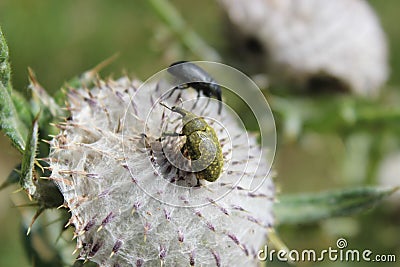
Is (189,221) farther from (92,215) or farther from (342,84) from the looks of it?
(342,84)

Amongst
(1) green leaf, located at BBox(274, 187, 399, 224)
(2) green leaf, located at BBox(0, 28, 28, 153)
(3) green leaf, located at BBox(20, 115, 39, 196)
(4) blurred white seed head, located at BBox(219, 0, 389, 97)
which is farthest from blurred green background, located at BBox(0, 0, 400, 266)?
(3) green leaf, located at BBox(20, 115, 39, 196)

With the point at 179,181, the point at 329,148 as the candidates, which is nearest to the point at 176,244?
the point at 179,181

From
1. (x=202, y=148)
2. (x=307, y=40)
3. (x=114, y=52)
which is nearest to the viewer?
(x=202, y=148)

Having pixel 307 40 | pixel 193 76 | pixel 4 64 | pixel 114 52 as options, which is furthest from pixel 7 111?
pixel 114 52

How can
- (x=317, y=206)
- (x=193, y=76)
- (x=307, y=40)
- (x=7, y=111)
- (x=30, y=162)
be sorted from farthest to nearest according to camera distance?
(x=307, y=40), (x=317, y=206), (x=193, y=76), (x=7, y=111), (x=30, y=162)

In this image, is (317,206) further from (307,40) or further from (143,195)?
(307,40)

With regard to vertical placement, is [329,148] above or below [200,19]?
below

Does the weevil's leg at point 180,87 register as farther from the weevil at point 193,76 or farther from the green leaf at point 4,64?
the green leaf at point 4,64
